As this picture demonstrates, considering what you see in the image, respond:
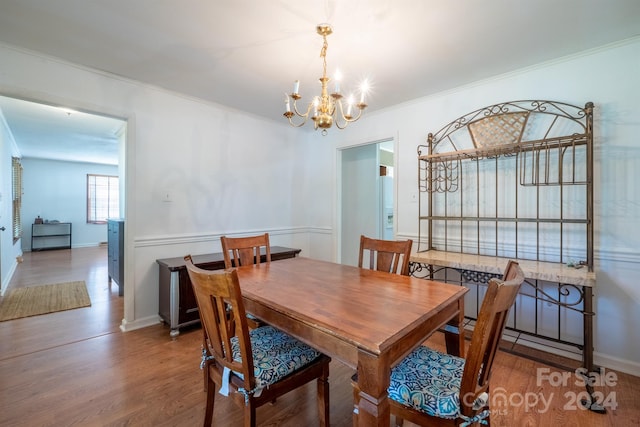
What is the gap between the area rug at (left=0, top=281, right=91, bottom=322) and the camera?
10.3ft

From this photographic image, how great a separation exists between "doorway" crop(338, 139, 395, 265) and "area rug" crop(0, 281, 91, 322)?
11.5ft

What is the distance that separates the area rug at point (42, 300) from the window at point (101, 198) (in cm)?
443

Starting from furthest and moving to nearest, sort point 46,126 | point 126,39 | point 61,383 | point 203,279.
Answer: point 46,126, point 126,39, point 61,383, point 203,279

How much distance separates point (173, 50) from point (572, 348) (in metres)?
3.89

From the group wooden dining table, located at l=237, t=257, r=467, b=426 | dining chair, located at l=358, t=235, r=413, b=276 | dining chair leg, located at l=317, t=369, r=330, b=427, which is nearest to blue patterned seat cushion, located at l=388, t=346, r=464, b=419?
wooden dining table, located at l=237, t=257, r=467, b=426

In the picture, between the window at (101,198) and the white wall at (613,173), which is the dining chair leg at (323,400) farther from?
the window at (101,198)

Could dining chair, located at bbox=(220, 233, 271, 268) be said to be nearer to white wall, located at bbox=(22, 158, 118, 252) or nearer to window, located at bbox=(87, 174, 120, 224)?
window, located at bbox=(87, 174, 120, 224)

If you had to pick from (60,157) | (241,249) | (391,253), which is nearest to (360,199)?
(391,253)

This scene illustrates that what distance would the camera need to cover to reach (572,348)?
7.30 ft

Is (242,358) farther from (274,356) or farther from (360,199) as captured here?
(360,199)

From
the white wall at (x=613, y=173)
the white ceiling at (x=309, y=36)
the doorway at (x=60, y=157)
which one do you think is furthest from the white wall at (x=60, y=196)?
the white wall at (x=613, y=173)

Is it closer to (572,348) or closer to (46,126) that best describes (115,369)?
(572,348)

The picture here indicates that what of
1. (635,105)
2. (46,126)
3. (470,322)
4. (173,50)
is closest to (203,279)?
(173,50)

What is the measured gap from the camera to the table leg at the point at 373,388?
919mm
